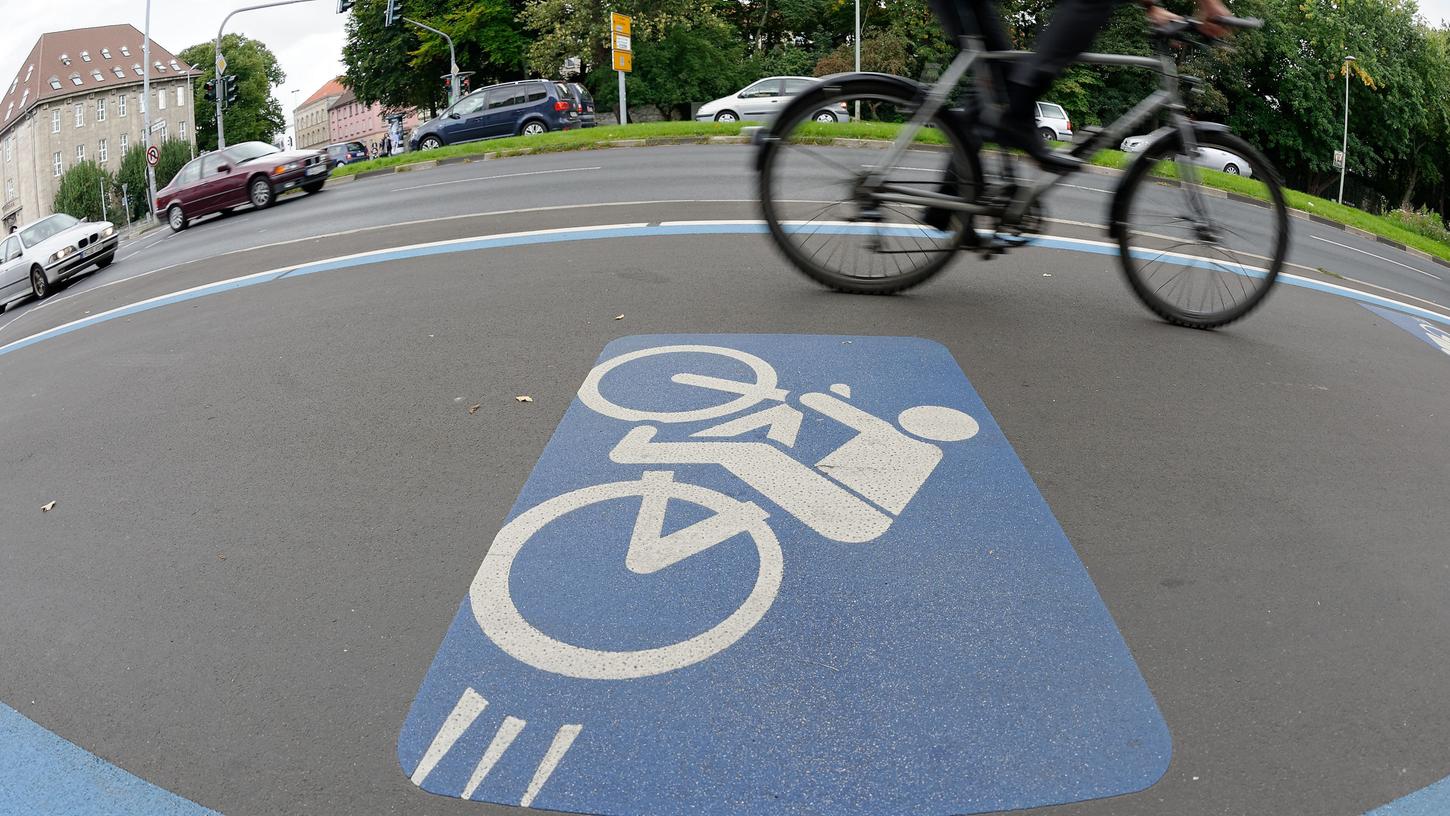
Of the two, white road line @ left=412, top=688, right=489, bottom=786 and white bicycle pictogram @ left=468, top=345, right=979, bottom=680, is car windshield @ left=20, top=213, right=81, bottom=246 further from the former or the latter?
white road line @ left=412, top=688, right=489, bottom=786

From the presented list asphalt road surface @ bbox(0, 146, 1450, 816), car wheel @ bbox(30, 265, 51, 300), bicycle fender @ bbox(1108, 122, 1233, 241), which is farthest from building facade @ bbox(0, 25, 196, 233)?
bicycle fender @ bbox(1108, 122, 1233, 241)

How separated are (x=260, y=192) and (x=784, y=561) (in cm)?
2186

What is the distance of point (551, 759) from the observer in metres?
2.09

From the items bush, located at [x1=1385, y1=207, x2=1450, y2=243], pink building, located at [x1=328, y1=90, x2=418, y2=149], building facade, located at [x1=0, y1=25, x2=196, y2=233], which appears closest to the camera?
bush, located at [x1=1385, y1=207, x2=1450, y2=243]

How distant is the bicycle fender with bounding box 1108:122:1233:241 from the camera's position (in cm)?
418

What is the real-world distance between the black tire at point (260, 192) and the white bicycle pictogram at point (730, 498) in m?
20.2

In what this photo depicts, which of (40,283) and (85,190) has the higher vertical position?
(85,190)

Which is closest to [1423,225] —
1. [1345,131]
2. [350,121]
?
[1345,131]

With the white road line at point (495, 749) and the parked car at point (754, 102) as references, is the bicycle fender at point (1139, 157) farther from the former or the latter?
the parked car at point (754, 102)

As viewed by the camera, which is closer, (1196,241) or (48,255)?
(1196,241)

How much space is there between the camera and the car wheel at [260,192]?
69.9 ft

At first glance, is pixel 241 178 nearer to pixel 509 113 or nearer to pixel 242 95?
pixel 509 113

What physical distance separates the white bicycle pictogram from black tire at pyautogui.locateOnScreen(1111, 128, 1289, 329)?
1556 millimetres

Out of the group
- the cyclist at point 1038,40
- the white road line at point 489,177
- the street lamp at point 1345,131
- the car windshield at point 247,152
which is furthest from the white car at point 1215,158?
the street lamp at point 1345,131
